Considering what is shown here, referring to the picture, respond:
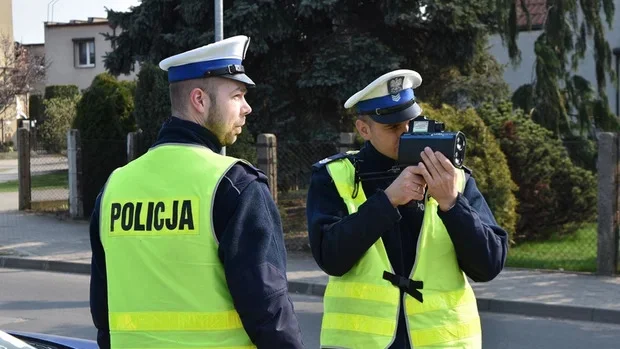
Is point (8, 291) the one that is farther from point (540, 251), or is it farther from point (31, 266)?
point (540, 251)

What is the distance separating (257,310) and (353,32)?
15.9 meters

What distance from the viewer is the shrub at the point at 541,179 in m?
13.7

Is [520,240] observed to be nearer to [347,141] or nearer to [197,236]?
[347,141]

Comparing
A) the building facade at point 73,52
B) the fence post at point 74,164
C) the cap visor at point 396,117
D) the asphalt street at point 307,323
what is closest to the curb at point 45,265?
the asphalt street at point 307,323

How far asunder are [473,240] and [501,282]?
863 cm

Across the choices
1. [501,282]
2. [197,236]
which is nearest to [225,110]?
[197,236]

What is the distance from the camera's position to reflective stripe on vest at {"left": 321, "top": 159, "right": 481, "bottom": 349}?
3160 millimetres

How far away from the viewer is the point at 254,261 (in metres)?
2.63

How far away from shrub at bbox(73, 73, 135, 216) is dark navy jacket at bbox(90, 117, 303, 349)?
1563cm

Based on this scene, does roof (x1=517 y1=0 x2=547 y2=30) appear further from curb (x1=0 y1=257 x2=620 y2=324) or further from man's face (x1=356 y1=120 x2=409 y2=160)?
man's face (x1=356 y1=120 x2=409 y2=160)

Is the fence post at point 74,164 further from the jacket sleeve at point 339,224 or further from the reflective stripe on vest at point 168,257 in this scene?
the reflective stripe on vest at point 168,257

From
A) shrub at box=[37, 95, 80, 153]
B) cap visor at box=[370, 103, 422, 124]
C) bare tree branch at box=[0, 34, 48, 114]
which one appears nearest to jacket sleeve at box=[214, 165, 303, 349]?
cap visor at box=[370, 103, 422, 124]

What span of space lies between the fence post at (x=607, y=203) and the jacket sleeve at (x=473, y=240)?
8952mm

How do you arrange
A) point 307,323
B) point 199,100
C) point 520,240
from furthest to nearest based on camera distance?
point 520,240 → point 307,323 → point 199,100
